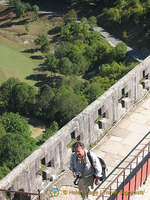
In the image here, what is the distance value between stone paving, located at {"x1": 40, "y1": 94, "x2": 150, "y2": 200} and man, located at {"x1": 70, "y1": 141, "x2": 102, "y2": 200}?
86 cm

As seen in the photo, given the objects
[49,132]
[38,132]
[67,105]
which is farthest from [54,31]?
[49,132]

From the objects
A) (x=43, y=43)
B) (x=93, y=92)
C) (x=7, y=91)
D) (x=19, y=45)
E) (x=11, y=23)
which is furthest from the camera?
(x=11, y=23)

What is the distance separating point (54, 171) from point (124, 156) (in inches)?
95.7

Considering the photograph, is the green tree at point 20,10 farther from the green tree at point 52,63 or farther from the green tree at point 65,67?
the green tree at point 65,67

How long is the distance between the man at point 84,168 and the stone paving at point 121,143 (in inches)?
33.7

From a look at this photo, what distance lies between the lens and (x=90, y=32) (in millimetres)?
99312

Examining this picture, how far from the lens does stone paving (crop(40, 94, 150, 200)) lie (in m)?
11.3

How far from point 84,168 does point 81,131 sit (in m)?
3.28

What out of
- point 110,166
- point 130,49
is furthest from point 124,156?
point 130,49

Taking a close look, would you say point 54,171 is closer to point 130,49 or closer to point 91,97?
point 91,97

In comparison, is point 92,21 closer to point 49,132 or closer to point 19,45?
point 19,45

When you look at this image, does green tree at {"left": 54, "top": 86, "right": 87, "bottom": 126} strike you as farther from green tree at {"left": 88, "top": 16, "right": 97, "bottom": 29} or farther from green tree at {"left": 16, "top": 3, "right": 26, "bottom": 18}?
green tree at {"left": 16, "top": 3, "right": 26, "bottom": 18}

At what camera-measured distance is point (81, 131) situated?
12.8 meters

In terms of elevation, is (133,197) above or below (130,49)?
above
